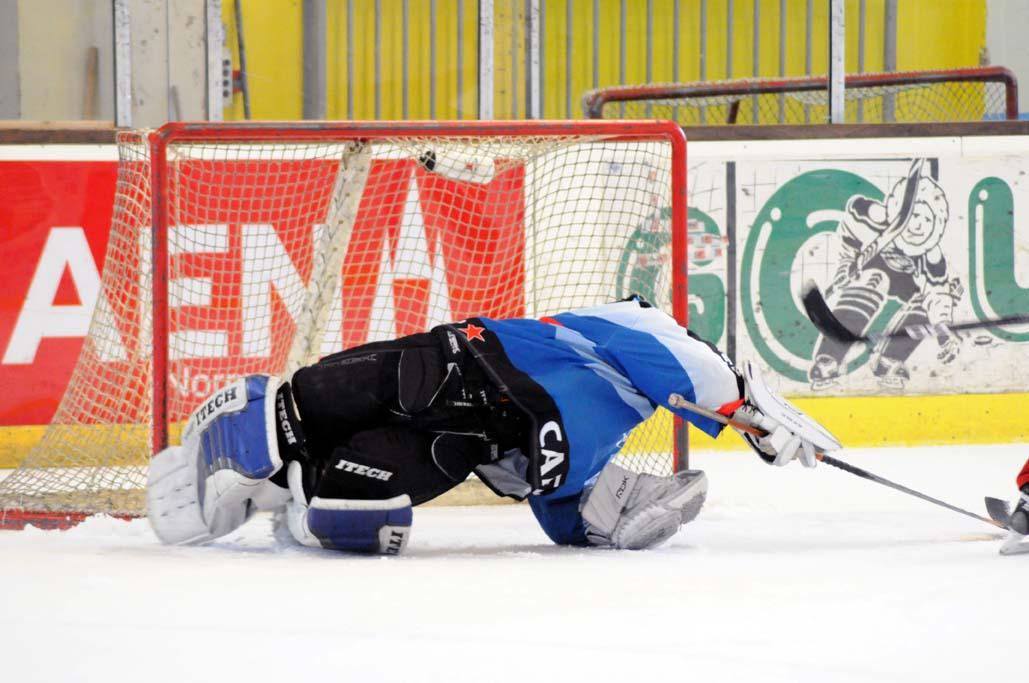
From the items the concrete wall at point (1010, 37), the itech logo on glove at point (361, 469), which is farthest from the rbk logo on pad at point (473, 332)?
the concrete wall at point (1010, 37)

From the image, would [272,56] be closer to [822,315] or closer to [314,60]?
[314,60]

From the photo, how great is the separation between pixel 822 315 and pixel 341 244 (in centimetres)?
175

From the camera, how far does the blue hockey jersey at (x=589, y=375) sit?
90.8 inches

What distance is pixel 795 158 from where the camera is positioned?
4.26 m

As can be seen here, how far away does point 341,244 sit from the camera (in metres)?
3.45

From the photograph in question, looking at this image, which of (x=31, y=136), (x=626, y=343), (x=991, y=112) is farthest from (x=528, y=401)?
(x=991, y=112)

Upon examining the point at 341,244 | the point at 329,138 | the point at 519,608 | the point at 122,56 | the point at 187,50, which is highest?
the point at 187,50

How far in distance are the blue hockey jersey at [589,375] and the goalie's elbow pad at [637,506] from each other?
49 millimetres

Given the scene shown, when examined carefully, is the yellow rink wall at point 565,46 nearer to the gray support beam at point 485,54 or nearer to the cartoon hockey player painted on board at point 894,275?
the gray support beam at point 485,54

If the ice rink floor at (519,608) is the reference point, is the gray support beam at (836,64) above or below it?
above

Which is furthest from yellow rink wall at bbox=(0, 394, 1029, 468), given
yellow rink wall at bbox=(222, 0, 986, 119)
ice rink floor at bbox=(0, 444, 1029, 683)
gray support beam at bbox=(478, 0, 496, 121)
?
yellow rink wall at bbox=(222, 0, 986, 119)

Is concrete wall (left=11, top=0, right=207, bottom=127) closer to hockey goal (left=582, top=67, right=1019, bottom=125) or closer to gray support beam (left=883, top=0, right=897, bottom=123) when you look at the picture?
hockey goal (left=582, top=67, right=1019, bottom=125)

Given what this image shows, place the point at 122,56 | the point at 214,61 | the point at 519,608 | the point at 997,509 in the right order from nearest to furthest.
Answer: the point at 519,608, the point at 997,509, the point at 122,56, the point at 214,61

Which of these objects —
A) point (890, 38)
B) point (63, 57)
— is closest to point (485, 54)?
point (63, 57)
